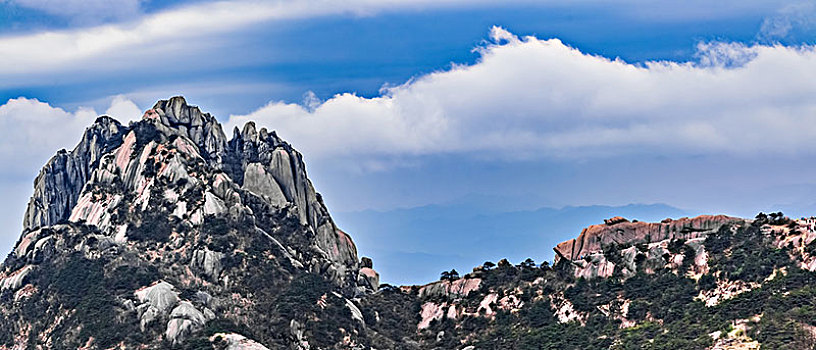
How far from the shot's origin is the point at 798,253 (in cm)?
16475

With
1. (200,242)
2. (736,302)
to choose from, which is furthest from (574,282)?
(200,242)

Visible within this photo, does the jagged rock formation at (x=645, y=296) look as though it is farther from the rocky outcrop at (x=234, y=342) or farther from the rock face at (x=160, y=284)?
the rocky outcrop at (x=234, y=342)

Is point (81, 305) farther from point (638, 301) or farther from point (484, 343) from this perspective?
point (638, 301)

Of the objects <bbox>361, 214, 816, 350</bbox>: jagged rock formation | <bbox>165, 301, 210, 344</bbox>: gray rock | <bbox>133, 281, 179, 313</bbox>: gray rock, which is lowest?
<bbox>165, 301, 210, 344</bbox>: gray rock

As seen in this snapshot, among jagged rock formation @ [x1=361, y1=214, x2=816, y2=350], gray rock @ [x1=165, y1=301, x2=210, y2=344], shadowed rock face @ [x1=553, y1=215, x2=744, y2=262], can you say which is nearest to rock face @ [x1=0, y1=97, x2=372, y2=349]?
gray rock @ [x1=165, y1=301, x2=210, y2=344]

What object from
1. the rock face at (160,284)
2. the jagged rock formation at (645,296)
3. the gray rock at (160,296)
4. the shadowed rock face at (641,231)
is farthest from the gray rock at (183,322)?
the shadowed rock face at (641,231)

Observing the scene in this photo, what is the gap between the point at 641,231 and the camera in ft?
638

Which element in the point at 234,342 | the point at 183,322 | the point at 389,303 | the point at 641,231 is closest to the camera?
the point at 234,342

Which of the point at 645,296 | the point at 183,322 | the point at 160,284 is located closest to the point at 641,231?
the point at 645,296

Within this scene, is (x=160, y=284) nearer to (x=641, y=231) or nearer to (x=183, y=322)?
(x=183, y=322)

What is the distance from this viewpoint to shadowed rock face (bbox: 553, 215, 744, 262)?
186125 millimetres

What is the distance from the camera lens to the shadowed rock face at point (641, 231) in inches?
7328

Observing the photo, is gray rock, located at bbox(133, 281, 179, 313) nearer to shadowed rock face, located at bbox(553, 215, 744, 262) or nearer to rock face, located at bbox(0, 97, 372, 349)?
rock face, located at bbox(0, 97, 372, 349)

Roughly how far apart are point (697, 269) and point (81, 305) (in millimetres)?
98155
